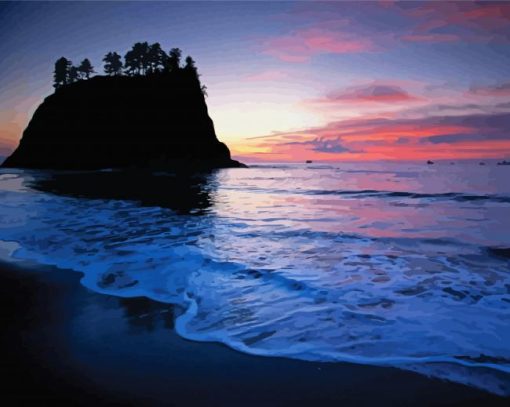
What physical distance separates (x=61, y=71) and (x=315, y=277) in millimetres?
110062

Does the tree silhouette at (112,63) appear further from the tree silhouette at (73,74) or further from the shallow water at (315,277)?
the shallow water at (315,277)

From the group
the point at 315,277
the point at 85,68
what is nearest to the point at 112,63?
the point at 85,68

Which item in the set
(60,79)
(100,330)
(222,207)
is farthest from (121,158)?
(100,330)

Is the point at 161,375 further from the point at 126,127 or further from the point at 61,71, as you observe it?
the point at 61,71

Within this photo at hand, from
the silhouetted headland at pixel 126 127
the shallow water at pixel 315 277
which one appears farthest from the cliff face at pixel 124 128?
the shallow water at pixel 315 277

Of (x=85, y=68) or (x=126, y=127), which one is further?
(x=85, y=68)

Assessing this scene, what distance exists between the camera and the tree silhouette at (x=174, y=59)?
3362 inches

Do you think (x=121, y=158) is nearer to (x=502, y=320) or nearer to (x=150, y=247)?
(x=150, y=247)

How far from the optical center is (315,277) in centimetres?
600

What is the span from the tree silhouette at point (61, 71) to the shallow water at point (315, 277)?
3880 inches

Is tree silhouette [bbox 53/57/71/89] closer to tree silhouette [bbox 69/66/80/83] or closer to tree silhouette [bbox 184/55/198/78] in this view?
tree silhouette [bbox 69/66/80/83]

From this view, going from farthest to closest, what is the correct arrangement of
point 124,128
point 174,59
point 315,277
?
point 174,59 < point 124,128 < point 315,277

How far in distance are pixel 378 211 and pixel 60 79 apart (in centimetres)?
10500

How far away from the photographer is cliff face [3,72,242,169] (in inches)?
2840
